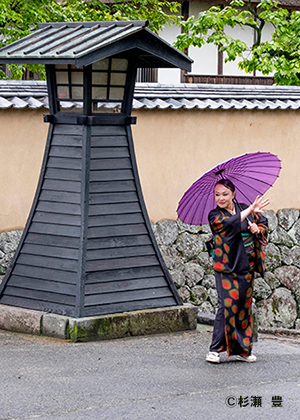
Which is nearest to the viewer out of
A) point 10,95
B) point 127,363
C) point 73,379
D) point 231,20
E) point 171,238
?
point 73,379

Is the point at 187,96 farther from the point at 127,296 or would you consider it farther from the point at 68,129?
the point at 127,296

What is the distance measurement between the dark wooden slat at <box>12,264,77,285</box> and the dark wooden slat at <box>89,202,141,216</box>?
0.70 m

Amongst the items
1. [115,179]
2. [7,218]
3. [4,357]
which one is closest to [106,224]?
[115,179]

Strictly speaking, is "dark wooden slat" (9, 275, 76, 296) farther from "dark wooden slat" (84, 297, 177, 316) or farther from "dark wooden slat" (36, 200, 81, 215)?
"dark wooden slat" (36, 200, 81, 215)

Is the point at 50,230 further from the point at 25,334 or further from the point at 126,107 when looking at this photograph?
the point at 126,107

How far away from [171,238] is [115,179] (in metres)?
3.49

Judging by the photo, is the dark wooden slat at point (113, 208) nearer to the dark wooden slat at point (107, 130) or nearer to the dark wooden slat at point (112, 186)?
the dark wooden slat at point (112, 186)

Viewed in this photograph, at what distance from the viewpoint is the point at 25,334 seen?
6.19 m

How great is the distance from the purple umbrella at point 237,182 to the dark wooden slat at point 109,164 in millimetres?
1093

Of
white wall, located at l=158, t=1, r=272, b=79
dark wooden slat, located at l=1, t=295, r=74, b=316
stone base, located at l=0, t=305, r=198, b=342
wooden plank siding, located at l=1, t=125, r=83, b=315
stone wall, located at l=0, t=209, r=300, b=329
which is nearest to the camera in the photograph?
stone base, located at l=0, t=305, r=198, b=342

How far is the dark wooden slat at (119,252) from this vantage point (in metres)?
6.14

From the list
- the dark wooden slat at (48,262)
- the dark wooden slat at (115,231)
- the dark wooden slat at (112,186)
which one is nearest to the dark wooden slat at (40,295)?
the dark wooden slat at (48,262)

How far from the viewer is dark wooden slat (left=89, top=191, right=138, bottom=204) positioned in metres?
6.24

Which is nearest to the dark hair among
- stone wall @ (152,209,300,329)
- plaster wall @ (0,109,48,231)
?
plaster wall @ (0,109,48,231)
